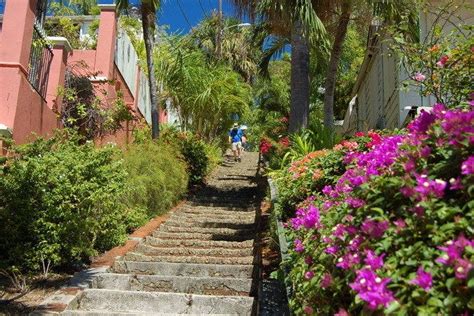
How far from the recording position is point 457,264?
6.48 ft

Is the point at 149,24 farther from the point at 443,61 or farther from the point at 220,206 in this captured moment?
the point at 443,61

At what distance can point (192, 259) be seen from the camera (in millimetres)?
→ 7180

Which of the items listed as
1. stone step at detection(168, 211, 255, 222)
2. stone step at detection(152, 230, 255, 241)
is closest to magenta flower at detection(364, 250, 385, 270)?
stone step at detection(152, 230, 255, 241)

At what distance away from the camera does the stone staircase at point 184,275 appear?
5.72 metres

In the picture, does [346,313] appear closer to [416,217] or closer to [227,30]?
[416,217]

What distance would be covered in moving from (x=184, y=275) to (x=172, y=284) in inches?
14.0

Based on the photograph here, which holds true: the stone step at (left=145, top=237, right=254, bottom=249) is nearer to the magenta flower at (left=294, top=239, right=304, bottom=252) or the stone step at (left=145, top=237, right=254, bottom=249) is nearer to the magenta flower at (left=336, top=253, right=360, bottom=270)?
the magenta flower at (left=294, top=239, right=304, bottom=252)

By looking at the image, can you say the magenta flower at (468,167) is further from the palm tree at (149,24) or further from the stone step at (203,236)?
the palm tree at (149,24)

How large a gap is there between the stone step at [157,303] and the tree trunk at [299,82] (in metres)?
6.67

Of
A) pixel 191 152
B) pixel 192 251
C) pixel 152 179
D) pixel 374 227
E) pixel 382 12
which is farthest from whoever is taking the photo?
pixel 191 152

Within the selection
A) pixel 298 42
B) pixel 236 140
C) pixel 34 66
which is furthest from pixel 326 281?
pixel 236 140

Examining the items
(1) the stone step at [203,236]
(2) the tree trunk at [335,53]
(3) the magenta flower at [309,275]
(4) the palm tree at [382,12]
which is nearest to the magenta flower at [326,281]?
(3) the magenta flower at [309,275]

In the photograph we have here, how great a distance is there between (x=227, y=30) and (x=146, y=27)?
16977 mm

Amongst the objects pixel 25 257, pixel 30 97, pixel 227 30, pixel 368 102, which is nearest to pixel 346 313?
pixel 25 257
